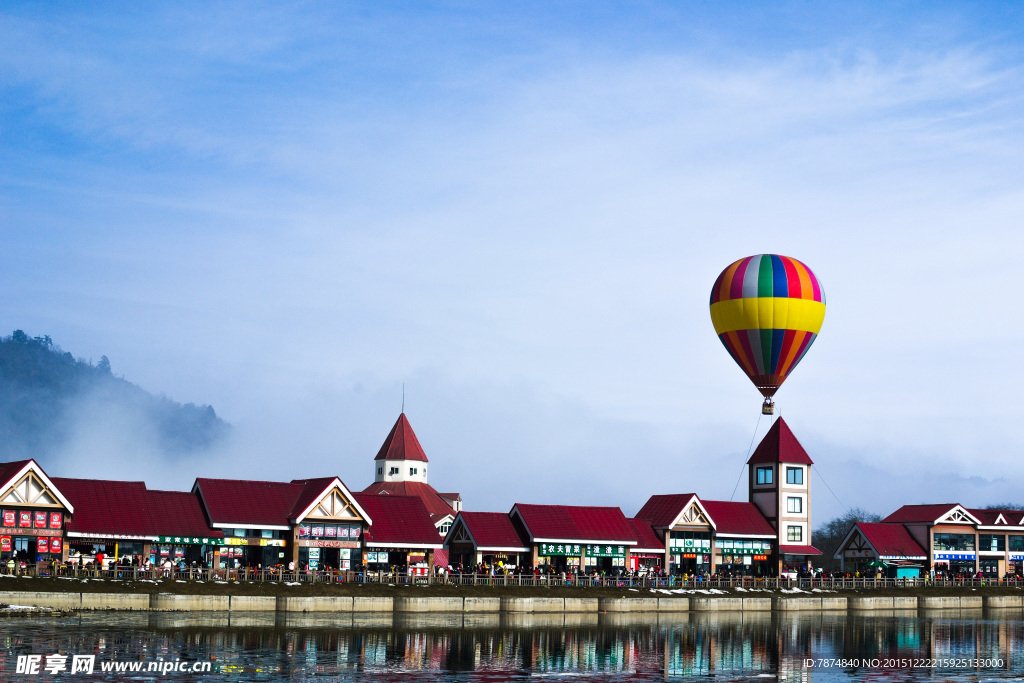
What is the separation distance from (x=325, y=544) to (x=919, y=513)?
59.8m

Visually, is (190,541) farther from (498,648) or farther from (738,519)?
(738,519)

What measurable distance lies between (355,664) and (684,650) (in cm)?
1583

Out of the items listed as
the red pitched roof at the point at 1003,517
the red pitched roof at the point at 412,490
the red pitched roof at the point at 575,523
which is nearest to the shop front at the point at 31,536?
the red pitched roof at the point at 575,523

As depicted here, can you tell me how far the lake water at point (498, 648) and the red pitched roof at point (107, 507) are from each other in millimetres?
15664

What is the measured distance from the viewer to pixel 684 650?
51.2 metres

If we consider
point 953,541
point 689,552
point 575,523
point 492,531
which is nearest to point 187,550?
point 492,531

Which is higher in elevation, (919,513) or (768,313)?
(768,313)

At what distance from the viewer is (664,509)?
92.7 metres

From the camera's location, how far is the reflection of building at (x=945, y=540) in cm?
10669

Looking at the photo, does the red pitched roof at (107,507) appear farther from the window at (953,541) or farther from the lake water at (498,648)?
the window at (953,541)

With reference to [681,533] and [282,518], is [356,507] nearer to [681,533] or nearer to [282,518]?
[282,518]

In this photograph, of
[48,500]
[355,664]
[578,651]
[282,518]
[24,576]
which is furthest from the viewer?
Result: [282,518]

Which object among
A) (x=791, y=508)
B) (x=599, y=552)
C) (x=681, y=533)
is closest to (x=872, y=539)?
(x=791, y=508)

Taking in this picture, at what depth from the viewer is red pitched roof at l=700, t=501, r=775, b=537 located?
95.4 m
